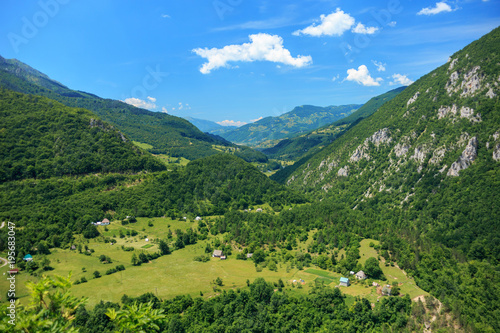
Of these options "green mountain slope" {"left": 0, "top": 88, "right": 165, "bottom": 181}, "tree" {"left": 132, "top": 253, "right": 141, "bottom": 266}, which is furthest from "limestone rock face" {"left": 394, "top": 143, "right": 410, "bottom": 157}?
"tree" {"left": 132, "top": 253, "right": 141, "bottom": 266}

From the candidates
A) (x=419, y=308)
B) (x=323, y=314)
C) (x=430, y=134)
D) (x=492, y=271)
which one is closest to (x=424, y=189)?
(x=430, y=134)

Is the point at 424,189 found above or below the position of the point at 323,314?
above

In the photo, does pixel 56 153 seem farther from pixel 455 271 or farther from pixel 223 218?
pixel 455 271

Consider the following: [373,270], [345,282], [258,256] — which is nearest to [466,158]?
[373,270]

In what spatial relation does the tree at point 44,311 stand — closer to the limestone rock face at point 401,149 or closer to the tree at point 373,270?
the tree at point 373,270

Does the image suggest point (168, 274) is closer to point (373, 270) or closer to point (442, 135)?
point (373, 270)

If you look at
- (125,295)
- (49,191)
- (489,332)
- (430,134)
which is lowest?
(489,332)

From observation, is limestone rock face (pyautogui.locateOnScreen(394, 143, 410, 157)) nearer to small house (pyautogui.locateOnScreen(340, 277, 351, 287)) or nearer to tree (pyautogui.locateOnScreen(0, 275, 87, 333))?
small house (pyautogui.locateOnScreen(340, 277, 351, 287))
